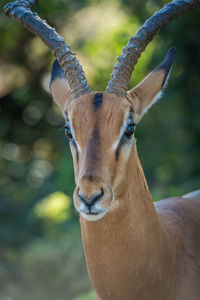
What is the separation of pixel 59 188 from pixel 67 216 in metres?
0.91

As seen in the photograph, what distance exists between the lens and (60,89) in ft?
14.2

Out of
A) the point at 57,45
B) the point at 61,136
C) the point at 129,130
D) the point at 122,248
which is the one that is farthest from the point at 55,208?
the point at 129,130

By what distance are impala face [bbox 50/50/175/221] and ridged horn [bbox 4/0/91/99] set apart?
187 millimetres

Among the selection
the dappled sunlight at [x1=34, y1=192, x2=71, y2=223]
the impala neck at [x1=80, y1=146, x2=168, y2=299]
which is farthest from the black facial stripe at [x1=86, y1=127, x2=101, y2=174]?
the dappled sunlight at [x1=34, y1=192, x2=71, y2=223]

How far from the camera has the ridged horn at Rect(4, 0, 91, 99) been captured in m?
3.84

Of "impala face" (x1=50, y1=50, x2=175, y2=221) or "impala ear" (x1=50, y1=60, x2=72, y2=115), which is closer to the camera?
"impala face" (x1=50, y1=50, x2=175, y2=221)

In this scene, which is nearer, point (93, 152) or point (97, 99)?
point (93, 152)

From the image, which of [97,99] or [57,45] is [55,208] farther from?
[97,99]

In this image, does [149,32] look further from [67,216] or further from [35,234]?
[35,234]

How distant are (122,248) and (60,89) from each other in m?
1.63

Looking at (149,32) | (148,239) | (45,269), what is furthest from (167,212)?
(45,269)

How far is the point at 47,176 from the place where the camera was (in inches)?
500

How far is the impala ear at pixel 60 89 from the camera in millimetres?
4118

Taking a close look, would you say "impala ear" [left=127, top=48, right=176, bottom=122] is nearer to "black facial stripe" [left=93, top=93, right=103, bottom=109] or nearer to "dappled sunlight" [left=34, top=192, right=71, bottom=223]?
"black facial stripe" [left=93, top=93, right=103, bottom=109]
